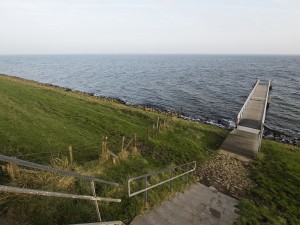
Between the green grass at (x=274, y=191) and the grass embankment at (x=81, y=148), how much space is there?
3376mm

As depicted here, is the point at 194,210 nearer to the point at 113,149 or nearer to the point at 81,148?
the point at 113,149

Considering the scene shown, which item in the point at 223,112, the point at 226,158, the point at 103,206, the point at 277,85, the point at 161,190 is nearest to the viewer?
the point at 103,206

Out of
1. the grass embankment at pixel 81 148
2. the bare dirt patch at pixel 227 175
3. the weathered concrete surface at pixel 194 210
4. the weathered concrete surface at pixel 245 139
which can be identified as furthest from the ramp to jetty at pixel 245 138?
the weathered concrete surface at pixel 194 210

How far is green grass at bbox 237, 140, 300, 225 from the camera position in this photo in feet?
32.5

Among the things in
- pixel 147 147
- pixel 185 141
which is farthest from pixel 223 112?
pixel 147 147

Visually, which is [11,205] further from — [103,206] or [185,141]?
[185,141]

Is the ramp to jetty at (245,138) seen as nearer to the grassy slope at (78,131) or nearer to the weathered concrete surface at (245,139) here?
the weathered concrete surface at (245,139)

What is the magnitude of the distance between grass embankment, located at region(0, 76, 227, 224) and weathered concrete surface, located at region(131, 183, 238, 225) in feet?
1.62

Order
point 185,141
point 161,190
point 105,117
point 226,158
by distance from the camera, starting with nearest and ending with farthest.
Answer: point 161,190
point 226,158
point 185,141
point 105,117

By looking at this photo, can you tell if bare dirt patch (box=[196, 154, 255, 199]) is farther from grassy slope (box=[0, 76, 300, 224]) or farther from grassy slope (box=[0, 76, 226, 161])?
grassy slope (box=[0, 76, 226, 161])

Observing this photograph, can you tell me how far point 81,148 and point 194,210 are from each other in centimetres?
848

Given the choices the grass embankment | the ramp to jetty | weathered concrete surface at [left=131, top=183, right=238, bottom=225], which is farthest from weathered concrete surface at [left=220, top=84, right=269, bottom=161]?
weathered concrete surface at [left=131, top=183, right=238, bottom=225]

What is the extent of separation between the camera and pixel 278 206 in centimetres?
1113

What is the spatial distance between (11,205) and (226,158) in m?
13.7
